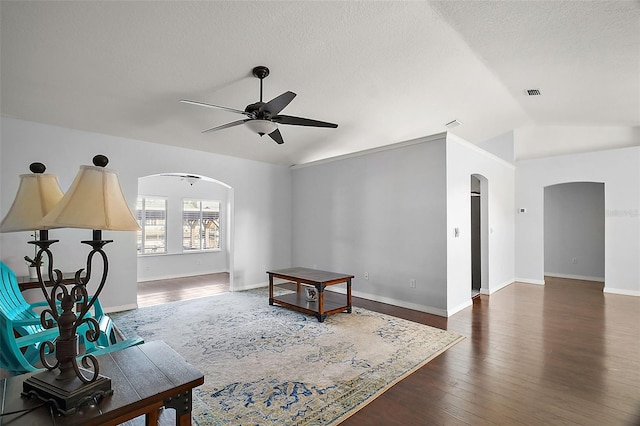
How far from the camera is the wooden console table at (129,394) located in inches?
45.8

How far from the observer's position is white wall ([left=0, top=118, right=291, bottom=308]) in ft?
13.9

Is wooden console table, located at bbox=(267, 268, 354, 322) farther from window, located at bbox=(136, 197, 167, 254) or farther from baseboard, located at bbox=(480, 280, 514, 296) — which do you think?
window, located at bbox=(136, 197, 167, 254)

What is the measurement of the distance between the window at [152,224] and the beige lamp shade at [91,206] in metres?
7.15

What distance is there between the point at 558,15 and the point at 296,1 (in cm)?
243

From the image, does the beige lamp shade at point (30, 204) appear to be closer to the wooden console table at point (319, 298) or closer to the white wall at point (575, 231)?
the wooden console table at point (319, 298)

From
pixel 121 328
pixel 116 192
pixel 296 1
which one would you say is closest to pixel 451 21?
pixel 296 1

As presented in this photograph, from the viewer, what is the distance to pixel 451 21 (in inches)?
133

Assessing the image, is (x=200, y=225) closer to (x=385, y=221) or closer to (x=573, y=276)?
(x=385, y=221)

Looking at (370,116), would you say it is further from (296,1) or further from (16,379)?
(16,379)

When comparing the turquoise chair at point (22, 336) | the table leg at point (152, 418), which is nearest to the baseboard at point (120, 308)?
the turquoise chair at point (22, 336)

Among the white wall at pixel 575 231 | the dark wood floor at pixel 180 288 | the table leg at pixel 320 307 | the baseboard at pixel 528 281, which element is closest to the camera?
the table leg at pixel 320 307

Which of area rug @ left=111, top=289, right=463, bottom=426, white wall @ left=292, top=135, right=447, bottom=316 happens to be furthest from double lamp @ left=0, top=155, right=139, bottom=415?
white wall @ left=292, top=135, right=447, bottom=316

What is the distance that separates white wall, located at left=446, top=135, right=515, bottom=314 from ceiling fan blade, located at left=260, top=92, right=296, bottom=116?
2.80 m

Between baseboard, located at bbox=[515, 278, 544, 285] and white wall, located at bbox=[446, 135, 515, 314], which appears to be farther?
baseboard, located at bbox=[515, 278, 544, 285]
